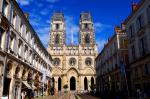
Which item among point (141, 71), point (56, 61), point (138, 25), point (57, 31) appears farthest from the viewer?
point (57, 31)

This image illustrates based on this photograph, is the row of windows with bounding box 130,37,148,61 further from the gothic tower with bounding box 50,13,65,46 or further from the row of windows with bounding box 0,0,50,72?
the gothic tower with bounding box 50,13,65,46

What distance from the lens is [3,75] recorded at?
2134 centimetres

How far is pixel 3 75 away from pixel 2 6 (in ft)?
25.0

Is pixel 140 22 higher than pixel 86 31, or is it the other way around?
pixel 86 31

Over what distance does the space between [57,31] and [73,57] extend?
16539 mm

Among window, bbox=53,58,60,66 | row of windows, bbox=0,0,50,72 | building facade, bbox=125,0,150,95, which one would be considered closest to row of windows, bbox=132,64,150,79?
building facade, bbox=125,0,150,95

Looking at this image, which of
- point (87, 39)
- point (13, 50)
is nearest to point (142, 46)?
point (13, 50)

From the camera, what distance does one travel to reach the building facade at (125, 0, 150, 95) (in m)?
26.5

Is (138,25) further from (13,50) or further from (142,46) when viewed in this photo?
(13,50)

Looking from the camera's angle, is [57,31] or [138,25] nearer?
[138,25]

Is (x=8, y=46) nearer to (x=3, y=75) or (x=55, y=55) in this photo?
(x=3, y=75)

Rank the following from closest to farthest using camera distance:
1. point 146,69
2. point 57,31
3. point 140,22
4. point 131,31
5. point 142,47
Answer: point 146,69 → point 142,47 → point 140,22 → point 131,31 → point 57,31

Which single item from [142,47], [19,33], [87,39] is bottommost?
[142,47]

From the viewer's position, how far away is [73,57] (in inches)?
3885
